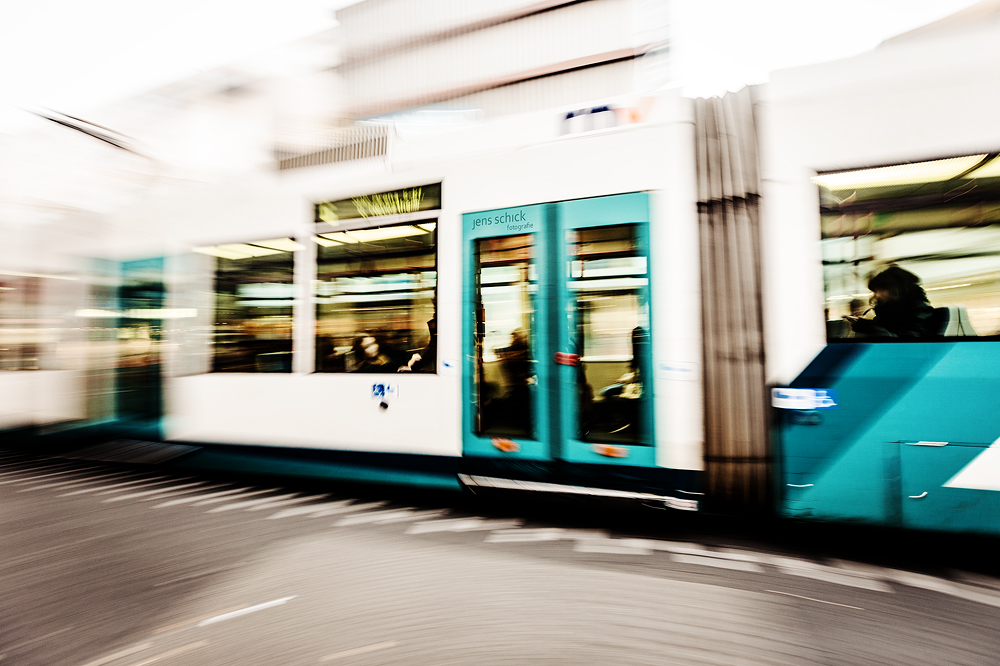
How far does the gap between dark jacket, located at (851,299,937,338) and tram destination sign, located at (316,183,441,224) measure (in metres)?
2.89

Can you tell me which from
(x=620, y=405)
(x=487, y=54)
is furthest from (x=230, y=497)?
(x=487, y=54)

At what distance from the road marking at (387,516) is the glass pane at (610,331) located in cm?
135

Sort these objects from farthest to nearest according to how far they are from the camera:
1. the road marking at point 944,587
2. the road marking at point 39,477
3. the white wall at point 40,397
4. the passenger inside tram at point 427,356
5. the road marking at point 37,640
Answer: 1. the white wall at point 40,397
2. the road marking at point 39,477
3. the passenger inside tram at point 427,356
4. the road marking at point 944,587
5. the road marking at point 37,640

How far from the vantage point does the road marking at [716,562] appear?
2787 mm

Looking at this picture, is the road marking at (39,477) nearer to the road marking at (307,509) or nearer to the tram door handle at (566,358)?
the road marking at (307,509)

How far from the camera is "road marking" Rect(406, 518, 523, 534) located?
3445 mm

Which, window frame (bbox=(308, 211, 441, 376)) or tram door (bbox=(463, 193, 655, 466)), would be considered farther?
window frame (bbox=(308, 211, 441, 376))

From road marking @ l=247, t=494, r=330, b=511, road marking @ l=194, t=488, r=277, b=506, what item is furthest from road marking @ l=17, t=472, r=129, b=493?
road marking @ l=247, t=494, r=330, b=511

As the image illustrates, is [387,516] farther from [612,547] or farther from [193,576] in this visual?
[612,547]

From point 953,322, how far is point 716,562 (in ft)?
5.94

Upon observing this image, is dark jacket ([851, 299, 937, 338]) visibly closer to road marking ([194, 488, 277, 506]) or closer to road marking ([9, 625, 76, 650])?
road marking ([9, 625, 76, 650])

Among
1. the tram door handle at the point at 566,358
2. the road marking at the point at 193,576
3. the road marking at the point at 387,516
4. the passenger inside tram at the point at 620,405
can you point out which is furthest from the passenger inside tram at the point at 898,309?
the road marking at the point at 193,576

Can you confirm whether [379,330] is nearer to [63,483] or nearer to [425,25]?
[63,483]

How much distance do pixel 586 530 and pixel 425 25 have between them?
3275 cm
